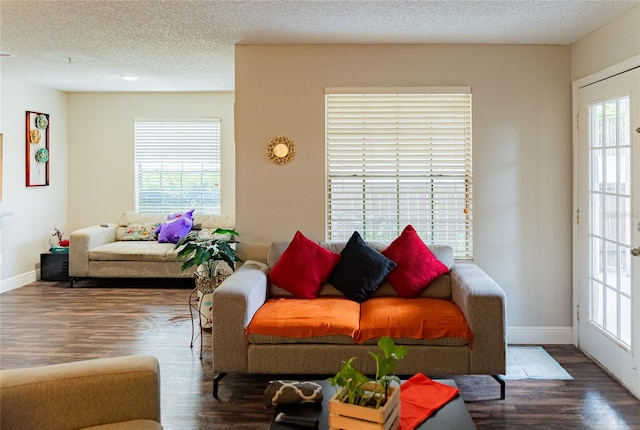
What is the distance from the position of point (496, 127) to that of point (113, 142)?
5429 mm

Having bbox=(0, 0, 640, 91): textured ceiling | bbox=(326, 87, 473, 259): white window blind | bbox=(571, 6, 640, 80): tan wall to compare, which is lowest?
bbox=(326, 87, 473, 259): white window blind

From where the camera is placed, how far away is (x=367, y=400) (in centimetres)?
210

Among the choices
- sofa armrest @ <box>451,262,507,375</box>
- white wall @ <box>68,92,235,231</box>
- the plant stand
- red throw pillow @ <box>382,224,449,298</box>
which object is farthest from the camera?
white wall @ <box>68,92,235,231</box>

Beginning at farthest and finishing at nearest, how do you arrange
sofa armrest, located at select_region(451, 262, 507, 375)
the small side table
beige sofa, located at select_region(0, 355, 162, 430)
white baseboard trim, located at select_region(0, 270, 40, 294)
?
the small side table < white baseboard trim, located at select_region(0, 270, 40, 294) < sofa armrest, located at select_region(451, 262, 507, 375) < beige sofa, located at select_region(0, 355, 162, 430)

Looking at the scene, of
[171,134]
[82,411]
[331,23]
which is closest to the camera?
[82,411]

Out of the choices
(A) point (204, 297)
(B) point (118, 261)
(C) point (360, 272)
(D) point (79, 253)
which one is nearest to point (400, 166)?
(C) point (360, 272)

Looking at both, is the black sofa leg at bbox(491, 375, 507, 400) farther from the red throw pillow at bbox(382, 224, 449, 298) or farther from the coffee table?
the coffee table

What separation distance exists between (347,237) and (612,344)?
6.88 ft

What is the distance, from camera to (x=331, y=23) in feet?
13.1

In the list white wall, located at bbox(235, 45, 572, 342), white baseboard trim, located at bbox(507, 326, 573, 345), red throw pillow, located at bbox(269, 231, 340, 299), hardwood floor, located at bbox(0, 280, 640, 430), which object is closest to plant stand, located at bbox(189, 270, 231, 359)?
hardwood floor, located at bbox(0, 280, 640, 430)

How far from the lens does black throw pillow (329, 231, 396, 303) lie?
4.07 meters

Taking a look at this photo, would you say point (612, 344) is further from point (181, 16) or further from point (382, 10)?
point (181, 16)

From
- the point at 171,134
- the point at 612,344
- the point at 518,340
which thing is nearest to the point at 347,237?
the point at 518,340

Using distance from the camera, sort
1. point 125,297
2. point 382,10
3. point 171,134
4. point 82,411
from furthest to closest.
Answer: point 171,134 → point 125,297 → point 382,10 → point 82,411
